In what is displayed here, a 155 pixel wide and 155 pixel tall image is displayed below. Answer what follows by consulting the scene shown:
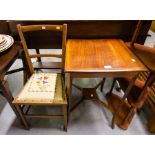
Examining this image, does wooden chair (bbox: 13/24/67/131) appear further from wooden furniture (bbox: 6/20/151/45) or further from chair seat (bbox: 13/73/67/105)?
wooden furniture (bbox: 6/20/151/45)

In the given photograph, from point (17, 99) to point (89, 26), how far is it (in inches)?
38.6

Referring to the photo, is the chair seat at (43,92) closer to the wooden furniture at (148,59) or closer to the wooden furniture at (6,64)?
the wooden furniture at (6,64)

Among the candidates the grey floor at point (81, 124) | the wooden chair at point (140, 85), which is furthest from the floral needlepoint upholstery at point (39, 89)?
the wooden chair at point (140, 85)

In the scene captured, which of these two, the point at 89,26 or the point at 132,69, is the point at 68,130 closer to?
the point at 132,69

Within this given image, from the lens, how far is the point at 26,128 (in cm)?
130

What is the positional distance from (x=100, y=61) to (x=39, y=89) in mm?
532

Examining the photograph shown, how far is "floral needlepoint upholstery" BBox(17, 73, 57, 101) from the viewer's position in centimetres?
105

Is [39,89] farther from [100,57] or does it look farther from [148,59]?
[148,59]

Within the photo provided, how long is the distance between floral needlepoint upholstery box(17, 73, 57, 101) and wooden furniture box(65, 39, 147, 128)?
0.17 meters

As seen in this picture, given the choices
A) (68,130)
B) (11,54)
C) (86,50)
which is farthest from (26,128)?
(86,50)

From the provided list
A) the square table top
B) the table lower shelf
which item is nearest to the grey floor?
the table lower shelf

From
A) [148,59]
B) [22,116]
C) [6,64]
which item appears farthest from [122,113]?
[6,64]

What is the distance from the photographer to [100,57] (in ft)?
3.37
